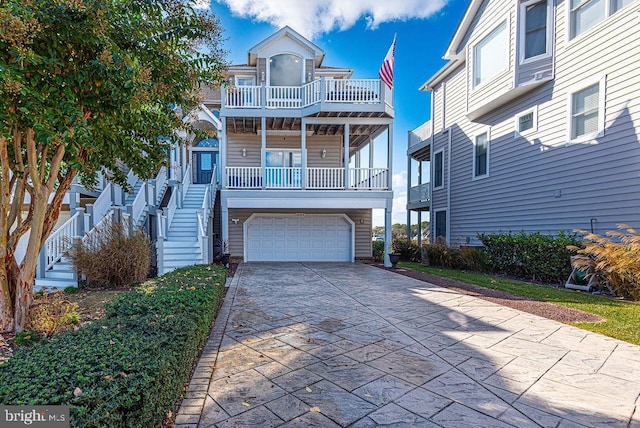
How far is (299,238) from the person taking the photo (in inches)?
520

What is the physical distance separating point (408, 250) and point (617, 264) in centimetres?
963

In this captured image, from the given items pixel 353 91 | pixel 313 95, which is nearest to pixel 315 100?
pixel 313 95

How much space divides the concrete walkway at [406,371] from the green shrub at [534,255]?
3.99 meters

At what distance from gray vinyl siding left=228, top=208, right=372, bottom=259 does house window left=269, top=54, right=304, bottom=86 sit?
18.1ft

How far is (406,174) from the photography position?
61.3 feet

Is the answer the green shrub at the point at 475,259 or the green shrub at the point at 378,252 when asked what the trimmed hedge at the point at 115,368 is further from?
the green shrub at the point at 378,252

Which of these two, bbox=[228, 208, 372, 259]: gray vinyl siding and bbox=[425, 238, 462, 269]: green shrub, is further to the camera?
bbox=[228, 208, 372, 259]: gray vinyl siding

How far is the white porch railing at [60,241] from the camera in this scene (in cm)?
782

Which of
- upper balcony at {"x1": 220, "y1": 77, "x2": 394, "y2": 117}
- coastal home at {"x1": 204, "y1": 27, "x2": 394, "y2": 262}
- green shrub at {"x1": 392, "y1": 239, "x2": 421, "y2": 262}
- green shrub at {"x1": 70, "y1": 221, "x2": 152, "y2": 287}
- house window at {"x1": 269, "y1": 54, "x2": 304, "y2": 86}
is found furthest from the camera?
green shrub at {"x1": 392, "y1": 239, "x2": 421, "y2": 262}

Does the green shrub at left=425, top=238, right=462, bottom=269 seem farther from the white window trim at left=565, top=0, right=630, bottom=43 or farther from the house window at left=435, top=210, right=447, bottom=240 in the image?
the white window trim at left=565, top=0, right=630, bottom=43

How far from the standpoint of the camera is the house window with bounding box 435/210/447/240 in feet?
47.9

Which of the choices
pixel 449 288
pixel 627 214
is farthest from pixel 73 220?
pixel 627 214

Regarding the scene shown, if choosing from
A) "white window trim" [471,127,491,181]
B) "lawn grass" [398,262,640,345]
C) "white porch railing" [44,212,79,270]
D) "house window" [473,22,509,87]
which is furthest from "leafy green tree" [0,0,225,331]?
"white window trim" [471,127,491,181]

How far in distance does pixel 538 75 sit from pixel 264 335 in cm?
1080
